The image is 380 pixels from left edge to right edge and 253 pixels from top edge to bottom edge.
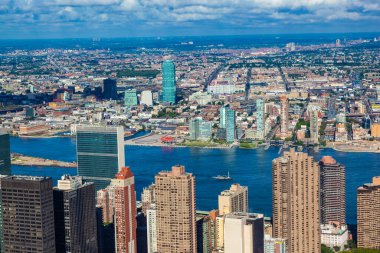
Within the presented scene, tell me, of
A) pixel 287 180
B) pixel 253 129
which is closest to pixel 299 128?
pixel 253 129

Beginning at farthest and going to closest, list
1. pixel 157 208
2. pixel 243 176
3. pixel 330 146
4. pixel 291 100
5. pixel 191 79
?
pixel 191 79
pixel 291 100
pixel 330 146
pixel 243 176
pixel 157 208

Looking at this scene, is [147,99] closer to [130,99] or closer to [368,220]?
[130,99]

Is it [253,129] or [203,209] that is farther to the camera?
[253,129]

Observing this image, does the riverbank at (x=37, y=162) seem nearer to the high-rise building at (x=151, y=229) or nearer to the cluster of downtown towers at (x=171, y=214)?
the cluster of downtown towers at (x=171, y=214)

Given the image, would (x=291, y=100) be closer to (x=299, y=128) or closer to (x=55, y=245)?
(x=299, y=128)

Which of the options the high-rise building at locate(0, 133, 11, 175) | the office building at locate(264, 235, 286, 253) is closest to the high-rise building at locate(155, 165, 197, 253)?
the office building at locate(264, 235, 286, 253)

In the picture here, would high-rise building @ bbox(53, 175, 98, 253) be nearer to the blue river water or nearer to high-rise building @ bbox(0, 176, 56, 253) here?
high-rise building @ bbox(0, 176, 56, 253)

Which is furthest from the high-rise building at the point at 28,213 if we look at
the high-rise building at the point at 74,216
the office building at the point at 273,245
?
the office building at the point at 273,245
